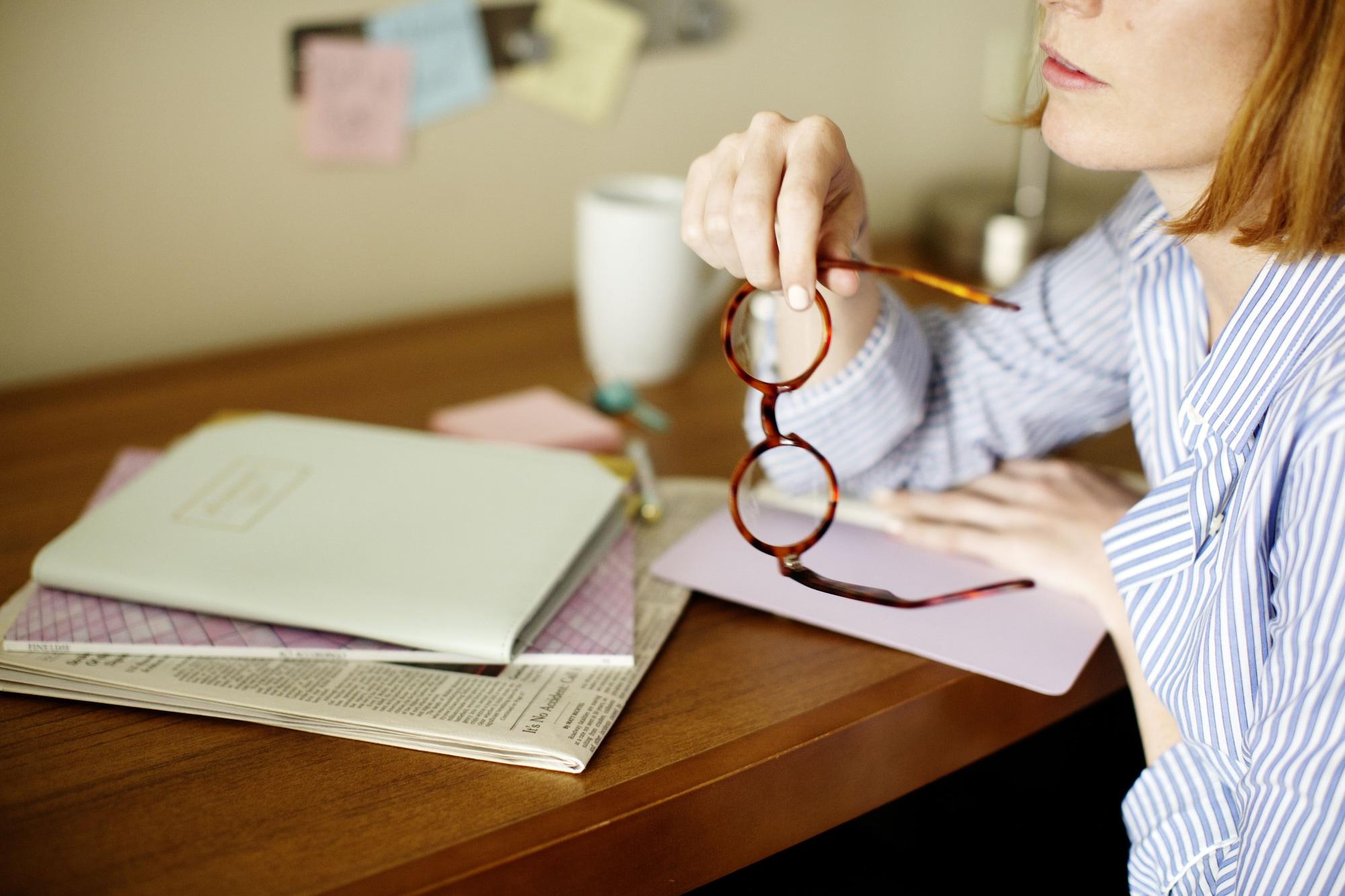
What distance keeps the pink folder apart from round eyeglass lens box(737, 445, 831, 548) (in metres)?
0.02

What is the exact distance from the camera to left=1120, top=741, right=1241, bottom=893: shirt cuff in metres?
0.59

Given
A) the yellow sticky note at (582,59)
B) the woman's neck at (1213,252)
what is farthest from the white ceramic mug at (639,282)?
the woman's neck at (1213,252)

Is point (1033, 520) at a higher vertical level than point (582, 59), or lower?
lower

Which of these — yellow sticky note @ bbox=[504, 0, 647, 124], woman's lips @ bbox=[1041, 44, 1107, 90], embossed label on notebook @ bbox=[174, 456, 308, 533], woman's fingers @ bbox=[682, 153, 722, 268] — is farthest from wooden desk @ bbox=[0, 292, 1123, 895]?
yellow sticky note @ bbox=[504, 0, 647, 124]

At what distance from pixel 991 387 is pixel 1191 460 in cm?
20

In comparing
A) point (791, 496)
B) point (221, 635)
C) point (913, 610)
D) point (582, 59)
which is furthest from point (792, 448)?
point (582, 59)

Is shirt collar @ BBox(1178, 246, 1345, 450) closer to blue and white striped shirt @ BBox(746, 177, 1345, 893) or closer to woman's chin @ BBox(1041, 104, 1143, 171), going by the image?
blue and white striped shirt @ BBox(746, 177, 1345, 893)

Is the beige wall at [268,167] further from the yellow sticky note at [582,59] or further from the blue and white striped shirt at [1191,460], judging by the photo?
the blue and white striped shirt at [1191,460]

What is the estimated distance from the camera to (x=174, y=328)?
1.00m

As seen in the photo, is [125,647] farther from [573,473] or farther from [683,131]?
[683,131]

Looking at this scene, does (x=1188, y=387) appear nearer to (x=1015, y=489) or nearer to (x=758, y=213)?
(x=1015, y=489)

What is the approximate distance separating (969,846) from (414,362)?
63 centimetres

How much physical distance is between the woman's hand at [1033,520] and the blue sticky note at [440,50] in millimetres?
595

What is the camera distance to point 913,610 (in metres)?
0.65
